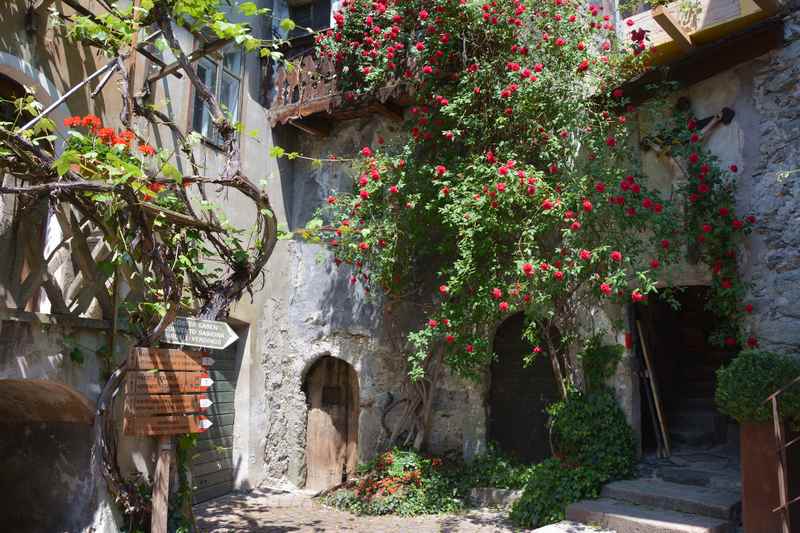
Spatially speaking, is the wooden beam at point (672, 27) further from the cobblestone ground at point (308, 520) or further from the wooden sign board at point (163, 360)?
the wooden sign board at point (163, 360)

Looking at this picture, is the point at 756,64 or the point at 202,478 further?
the point at 202,478

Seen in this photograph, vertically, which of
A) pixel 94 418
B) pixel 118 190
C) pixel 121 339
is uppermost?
pixel 118 190

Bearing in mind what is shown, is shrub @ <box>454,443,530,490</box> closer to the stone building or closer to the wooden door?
the stone building

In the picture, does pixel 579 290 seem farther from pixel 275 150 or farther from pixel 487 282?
pixel 275 150

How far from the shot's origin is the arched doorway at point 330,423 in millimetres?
9594

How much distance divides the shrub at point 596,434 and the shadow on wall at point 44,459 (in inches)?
185

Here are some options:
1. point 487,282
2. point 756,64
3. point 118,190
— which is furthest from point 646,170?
point 118,190

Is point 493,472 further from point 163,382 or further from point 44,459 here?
point 44,459

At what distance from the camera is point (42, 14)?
262 inches

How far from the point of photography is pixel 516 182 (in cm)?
705

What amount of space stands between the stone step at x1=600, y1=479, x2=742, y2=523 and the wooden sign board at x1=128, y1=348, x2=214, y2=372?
4119 mm

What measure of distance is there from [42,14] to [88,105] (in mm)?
912

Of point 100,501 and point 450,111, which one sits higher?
point 450,111

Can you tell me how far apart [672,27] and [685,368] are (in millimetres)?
4941
